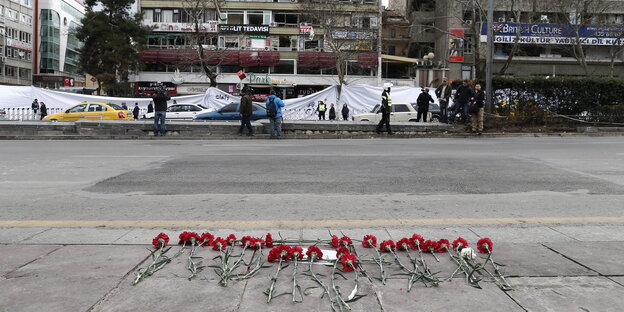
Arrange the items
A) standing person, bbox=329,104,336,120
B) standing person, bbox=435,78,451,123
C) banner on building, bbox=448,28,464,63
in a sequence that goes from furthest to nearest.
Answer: banner on building, bbox=448,28,464,63 < standing person, bbox=329,104,336,120 < standing person, bbox=435,78,451,123

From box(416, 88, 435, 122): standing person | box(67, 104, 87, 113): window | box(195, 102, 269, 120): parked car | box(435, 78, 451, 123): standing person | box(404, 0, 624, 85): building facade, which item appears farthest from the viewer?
box(404, 0, 624, 85): building facade

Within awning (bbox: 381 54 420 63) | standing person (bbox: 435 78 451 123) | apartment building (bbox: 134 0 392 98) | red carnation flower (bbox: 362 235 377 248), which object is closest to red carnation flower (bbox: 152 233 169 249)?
red carnation flower (bbox: 362 235 377 248)

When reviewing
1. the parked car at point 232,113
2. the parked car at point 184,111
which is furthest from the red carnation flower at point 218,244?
the parked car at point 184,111

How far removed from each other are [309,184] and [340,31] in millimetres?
37197

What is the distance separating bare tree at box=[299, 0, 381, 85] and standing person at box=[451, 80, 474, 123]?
16.7 metres

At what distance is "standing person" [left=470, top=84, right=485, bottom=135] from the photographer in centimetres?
1803

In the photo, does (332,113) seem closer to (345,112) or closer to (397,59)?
(345,112)

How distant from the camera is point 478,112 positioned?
18.5 m

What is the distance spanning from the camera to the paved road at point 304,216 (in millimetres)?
3213

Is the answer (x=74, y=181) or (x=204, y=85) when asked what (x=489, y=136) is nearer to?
(x=74, y=181)

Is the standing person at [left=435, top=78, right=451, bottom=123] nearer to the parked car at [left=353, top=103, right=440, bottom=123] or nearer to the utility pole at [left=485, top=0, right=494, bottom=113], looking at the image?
the utility pole at [left=485, top=0, right=494, bottom=113]

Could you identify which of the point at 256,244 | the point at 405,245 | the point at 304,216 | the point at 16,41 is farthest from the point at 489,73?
the point at 16,41

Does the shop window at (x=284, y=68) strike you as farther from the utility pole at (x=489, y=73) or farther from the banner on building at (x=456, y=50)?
the utility pole at (x=489, y=73)

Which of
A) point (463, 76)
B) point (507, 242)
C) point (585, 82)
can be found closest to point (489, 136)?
point (585, 82)
